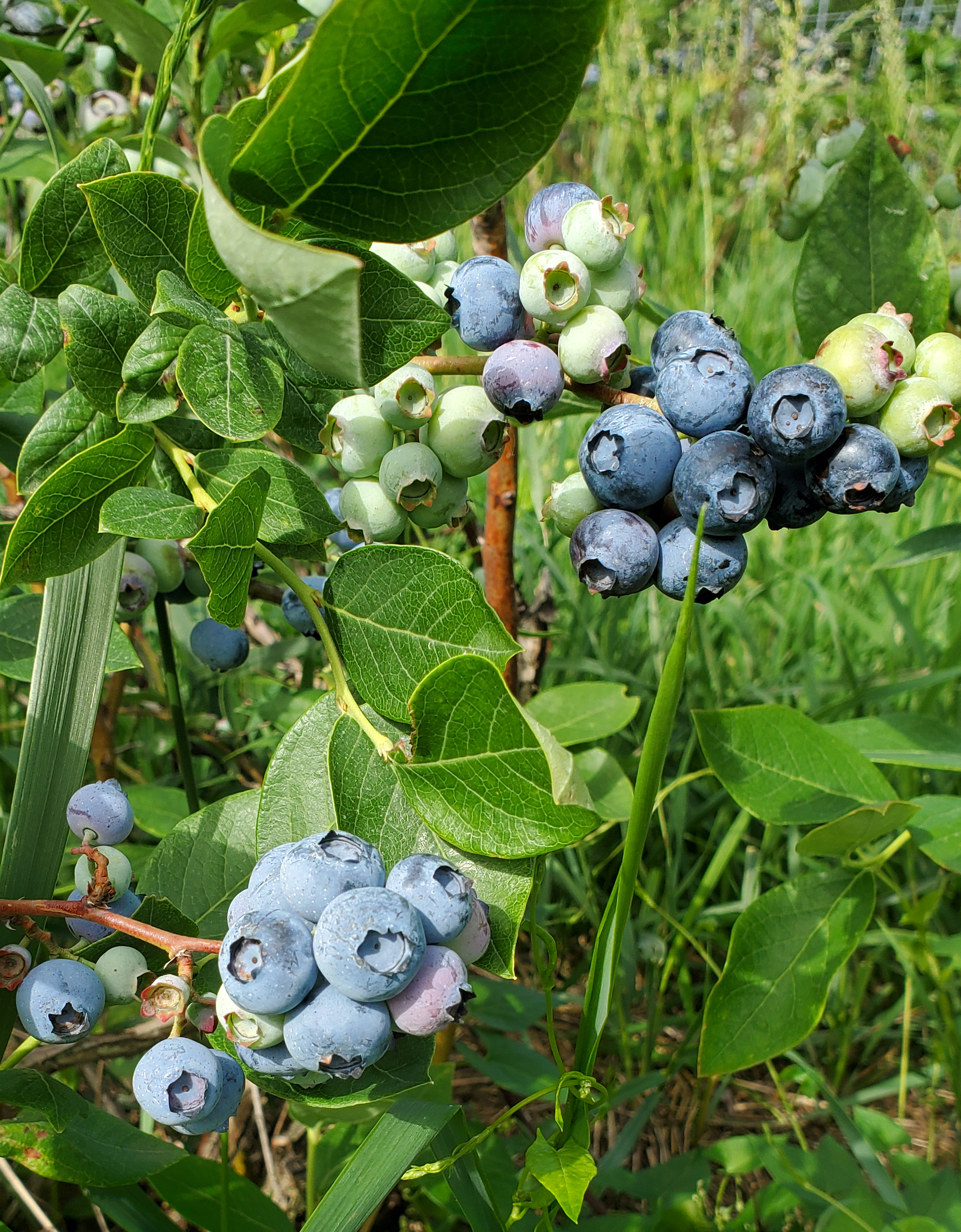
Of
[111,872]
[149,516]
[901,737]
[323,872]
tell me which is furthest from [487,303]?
[901,737]

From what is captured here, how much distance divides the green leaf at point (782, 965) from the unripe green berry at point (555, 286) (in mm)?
624

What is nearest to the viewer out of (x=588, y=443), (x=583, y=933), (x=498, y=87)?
(x=498, y=87)

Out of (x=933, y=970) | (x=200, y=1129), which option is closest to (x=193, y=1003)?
(x=200, y=1129)

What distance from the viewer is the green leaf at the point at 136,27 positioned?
2.99 ft

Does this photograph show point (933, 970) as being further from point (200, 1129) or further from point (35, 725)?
point (35, 725)

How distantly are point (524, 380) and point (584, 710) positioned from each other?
71 cm

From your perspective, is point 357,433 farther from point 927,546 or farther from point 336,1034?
point 927,546

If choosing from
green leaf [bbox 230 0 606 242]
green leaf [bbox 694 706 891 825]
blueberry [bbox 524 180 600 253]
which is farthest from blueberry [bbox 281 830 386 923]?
green leaf [bbox 694 706 891 825]

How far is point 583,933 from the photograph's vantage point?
1.78m

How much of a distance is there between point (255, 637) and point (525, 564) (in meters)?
0.78

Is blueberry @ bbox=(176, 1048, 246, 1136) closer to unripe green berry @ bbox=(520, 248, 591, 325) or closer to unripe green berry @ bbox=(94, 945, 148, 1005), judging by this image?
unripe green berry @ bbox=(94, 945, 148, 1005)

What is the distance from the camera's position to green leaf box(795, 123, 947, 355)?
2.77ft

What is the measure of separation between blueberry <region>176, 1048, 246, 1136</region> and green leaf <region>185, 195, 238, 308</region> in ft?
1.60

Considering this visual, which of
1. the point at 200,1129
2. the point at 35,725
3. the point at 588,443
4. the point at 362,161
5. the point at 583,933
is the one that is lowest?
the point at 583,933
